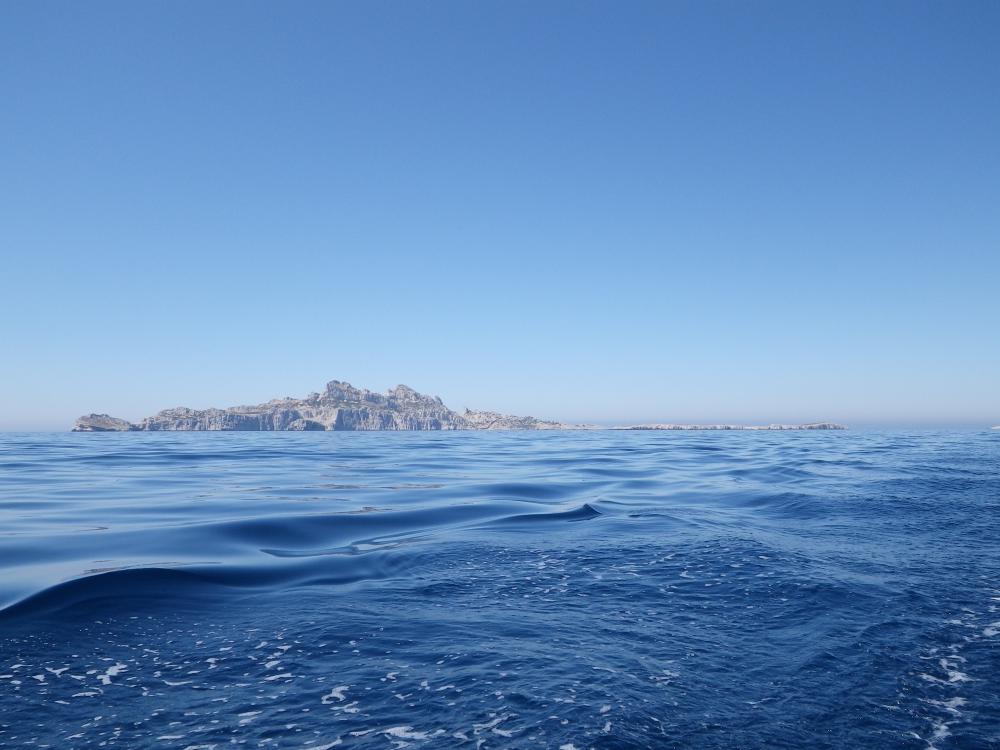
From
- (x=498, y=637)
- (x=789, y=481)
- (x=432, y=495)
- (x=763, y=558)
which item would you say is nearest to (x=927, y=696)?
(x=498, y=637)

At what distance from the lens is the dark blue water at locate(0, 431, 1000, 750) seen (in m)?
4.49

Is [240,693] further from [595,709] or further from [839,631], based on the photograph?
[839,631]

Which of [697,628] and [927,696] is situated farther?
[697,628]

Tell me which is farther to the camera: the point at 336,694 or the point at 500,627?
the point at 500,627

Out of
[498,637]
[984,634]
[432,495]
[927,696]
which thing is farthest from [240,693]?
[432,495]

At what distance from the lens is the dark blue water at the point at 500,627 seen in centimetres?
449

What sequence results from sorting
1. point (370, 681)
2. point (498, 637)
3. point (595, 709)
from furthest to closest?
1. point (498, 637)
2. point (370, 681)
3. point (595, 709)

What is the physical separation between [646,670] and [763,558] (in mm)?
5072

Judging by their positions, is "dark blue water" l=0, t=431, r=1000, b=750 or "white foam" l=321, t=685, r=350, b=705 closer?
"dark blue water" l=0, t=431, r=1000, b=750

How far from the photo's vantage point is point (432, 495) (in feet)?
56.7

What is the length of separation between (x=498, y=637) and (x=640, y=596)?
2.34m

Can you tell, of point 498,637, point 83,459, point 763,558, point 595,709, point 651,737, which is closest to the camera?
point 651,737

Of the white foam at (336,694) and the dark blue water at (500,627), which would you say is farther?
the white foam at (336,694)

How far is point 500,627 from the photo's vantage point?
652cm
